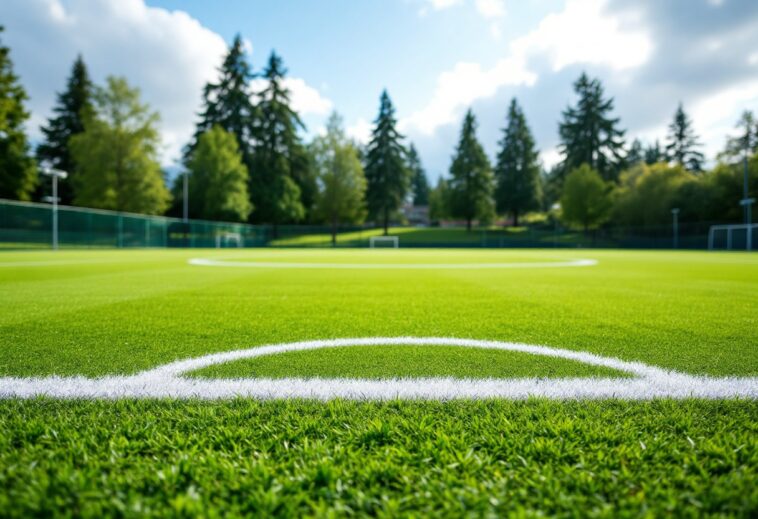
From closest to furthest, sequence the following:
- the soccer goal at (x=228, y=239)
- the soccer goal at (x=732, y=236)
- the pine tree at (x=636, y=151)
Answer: the soccer goal at (x=732, y=236) → the soccer goal at (x=228, y=239) → the pine tree at (x=636, y=151)

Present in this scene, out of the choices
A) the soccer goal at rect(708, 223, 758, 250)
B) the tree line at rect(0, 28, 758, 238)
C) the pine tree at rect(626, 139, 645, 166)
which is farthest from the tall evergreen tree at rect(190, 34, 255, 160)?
the pine tree at rect(626, 139, 645, 166)

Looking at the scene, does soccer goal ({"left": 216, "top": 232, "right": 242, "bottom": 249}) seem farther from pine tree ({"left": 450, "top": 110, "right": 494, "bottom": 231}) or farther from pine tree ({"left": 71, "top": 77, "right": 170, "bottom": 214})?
pine tree ({"left": 450, "top": 110, "right": 494, "bottom": 231})

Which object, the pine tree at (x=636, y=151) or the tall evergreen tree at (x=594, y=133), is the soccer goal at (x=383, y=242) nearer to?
the tall evergreen tree at (x=594, y=133)

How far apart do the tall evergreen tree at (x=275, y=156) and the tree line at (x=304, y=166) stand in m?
0.13

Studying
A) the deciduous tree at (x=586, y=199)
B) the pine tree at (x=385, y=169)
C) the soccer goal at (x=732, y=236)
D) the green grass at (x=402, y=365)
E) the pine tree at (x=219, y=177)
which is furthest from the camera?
the pine tree at (x=385, y=169)

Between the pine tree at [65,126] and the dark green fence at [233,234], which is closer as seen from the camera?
the dark green fence at [233,234]

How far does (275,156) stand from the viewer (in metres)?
45.6

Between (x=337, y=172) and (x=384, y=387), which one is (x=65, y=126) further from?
(x=384, y=387)

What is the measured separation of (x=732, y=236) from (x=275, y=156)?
41.9 meters

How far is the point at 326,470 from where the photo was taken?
3.46ft

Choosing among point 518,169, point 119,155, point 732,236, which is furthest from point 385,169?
point 732,236

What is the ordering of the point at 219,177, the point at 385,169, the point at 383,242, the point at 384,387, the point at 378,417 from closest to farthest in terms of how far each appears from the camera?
the point at 378,417 → the point at 384,387 → the point at 219,177 → the point at 383,242 → the point at 385,169

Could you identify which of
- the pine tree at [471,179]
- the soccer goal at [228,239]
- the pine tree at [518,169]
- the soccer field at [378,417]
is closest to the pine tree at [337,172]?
the soccer goal at [228,239]

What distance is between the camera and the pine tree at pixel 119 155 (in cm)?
2984
